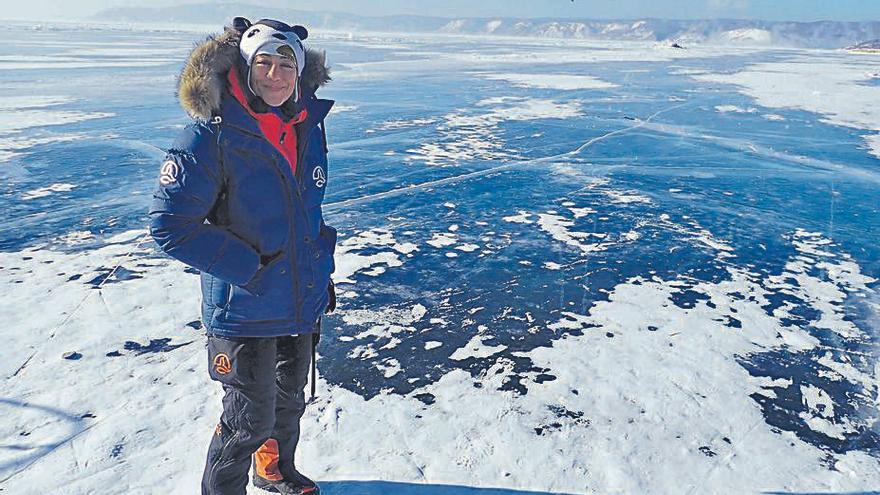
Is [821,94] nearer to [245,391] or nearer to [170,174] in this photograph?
[245,391]

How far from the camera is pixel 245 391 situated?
6.60ft

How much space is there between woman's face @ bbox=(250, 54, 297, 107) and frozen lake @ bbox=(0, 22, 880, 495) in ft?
5.21

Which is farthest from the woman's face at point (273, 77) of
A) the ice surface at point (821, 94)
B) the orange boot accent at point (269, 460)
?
the ice surface at point (821, 94)

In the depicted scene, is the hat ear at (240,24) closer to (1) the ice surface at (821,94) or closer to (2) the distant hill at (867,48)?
(1) the ice surface at (821,94)

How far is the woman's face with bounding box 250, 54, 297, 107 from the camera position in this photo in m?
1.89

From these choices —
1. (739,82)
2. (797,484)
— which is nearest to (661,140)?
(797,484)

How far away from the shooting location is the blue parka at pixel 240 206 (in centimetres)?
178

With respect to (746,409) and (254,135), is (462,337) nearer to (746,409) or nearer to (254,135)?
(746,409)

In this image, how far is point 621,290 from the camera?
4590mm

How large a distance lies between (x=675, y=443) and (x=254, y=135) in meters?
2.32

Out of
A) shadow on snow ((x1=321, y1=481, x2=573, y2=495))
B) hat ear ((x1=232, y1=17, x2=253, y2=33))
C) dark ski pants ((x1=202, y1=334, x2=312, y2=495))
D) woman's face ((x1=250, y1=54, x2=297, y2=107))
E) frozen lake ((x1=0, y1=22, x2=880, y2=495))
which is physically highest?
hat ear ((x1=232, y1=17, x2=253, y2=33))

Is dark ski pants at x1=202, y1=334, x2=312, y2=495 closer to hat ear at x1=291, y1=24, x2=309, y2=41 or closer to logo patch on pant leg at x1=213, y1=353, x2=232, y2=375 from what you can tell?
logo patch on pant leg at x1=213, y1=353, x2=232, y2=375

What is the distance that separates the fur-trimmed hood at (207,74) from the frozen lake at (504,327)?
155cm

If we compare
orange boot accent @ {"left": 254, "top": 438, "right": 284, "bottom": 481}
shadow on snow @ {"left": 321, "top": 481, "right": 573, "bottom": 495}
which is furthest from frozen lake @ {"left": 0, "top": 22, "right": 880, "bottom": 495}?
orange boot accent @ {"left": 254, "top": 438, "right": 284, "bottom": 481}
